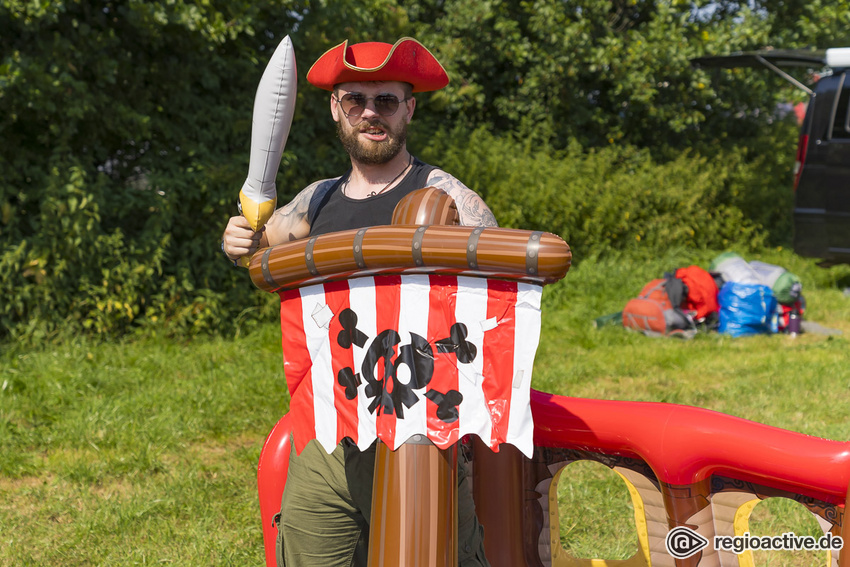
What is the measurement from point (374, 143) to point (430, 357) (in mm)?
735

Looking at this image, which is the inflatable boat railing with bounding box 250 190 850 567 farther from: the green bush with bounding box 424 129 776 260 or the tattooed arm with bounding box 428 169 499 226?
the green bush with bounding box 424 129 776 260

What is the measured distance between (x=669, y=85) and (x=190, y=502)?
9685 mm

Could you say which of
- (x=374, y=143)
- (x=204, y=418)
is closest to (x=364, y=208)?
(x=374, y=143)

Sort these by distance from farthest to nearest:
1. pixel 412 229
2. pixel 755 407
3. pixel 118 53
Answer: pixel 118 53, pixel 755 407, pixel 412 229

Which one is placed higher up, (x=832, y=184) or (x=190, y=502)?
(x=832, y=184)

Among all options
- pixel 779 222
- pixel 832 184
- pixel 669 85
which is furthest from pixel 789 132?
pixel 832 184

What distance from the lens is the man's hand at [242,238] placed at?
2199mm

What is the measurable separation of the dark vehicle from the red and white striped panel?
25.2 feet

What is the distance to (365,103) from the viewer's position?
88.6 inches

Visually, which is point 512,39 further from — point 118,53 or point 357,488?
point 357,488

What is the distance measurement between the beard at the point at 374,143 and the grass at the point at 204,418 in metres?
1.95

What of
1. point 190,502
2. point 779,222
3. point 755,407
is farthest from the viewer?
point 779,222

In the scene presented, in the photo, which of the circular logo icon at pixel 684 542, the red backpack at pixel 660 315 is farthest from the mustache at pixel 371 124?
the red backpack at pixel 660 315

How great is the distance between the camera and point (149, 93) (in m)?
6.57
